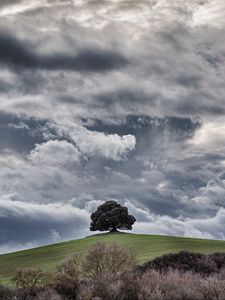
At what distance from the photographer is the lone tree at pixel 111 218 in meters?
115

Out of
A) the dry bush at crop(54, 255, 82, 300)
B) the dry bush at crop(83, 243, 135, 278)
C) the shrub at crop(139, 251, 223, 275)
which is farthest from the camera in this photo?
the shrub at crop(139, 251, 223, 275)

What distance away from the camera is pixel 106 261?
3588cm

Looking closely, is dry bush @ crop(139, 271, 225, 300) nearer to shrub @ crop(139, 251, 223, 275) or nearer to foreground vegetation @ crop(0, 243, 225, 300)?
foreground vegetation @ crop(0, 243, 225, 300)

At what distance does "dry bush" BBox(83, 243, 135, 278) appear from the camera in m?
35.5

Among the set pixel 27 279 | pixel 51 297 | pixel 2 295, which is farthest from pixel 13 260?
pixel 51 297

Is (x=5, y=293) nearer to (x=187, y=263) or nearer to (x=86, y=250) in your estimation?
(x=187, y=263)

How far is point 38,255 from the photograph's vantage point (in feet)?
283

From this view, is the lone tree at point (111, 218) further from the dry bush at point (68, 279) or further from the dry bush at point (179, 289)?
the dry bush at point (179, 289)

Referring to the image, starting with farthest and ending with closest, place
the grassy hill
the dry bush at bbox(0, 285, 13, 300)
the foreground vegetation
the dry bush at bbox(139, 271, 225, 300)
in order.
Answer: the grassy hill, the dry bush at bbox(0, 285, 13, 300), the foreground vegetation, the dry bush at bbox(139, 271, 225, 300)

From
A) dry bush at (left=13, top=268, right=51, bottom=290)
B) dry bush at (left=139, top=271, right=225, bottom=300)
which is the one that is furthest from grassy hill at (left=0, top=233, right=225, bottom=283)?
dry bush at (left=139, top=271, right=225, bottom=300)

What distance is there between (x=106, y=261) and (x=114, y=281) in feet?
23.6

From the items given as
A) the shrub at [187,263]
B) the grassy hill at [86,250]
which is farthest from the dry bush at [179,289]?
the grassy hill at [86,250]

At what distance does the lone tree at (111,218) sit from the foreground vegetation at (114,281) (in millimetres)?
70280

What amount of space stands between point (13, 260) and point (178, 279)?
59.2 m
